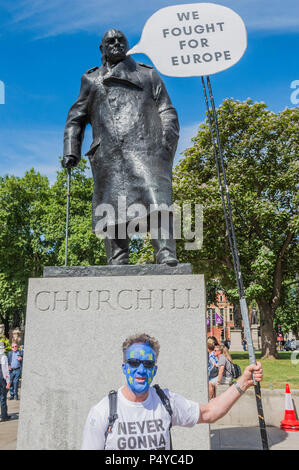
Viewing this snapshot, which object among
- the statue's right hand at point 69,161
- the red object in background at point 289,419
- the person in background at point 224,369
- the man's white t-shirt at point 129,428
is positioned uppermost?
the statue's right hand at point 69,161

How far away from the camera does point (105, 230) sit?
190 inches

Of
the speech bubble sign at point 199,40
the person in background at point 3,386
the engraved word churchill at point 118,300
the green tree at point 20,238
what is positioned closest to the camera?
the engraved word churchill at point 118,300

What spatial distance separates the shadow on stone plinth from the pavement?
9.84 ft

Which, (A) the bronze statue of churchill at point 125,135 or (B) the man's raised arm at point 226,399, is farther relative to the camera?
(A) the bronze statue of churchill at point 125,135

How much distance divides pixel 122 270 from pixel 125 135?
1471mm

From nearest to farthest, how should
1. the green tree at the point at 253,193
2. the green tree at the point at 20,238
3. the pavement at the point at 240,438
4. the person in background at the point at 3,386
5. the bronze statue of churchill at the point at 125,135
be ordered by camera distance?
the bronze statue of churchill at the point at 125,135, the pavement at the point at 240,438, the person in background at the point at 3,386, the green tree at the point at 253,193, the green tree at the point at 20,238

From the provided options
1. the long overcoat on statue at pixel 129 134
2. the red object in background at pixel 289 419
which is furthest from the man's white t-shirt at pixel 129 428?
the red object in background at pixel 289 419

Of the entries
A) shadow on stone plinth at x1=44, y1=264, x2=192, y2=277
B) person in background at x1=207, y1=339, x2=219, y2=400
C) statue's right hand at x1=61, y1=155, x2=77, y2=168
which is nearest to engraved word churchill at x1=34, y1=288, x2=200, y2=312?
shadow on stone plinth at x1=44, y1=264, x2=192, y2=277

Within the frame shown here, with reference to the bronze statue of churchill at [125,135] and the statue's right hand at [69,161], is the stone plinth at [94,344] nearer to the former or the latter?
the bronze statue of churchill at [125,135]

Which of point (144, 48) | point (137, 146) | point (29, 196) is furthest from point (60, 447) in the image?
point (29, 196)

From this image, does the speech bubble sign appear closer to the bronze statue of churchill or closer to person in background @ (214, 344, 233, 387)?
the bronze statue of churchill

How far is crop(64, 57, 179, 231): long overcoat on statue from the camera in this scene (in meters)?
4.69

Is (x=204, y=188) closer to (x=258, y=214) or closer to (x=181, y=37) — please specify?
(x=258, y=214)

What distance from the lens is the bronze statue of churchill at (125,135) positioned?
4.68 meters
